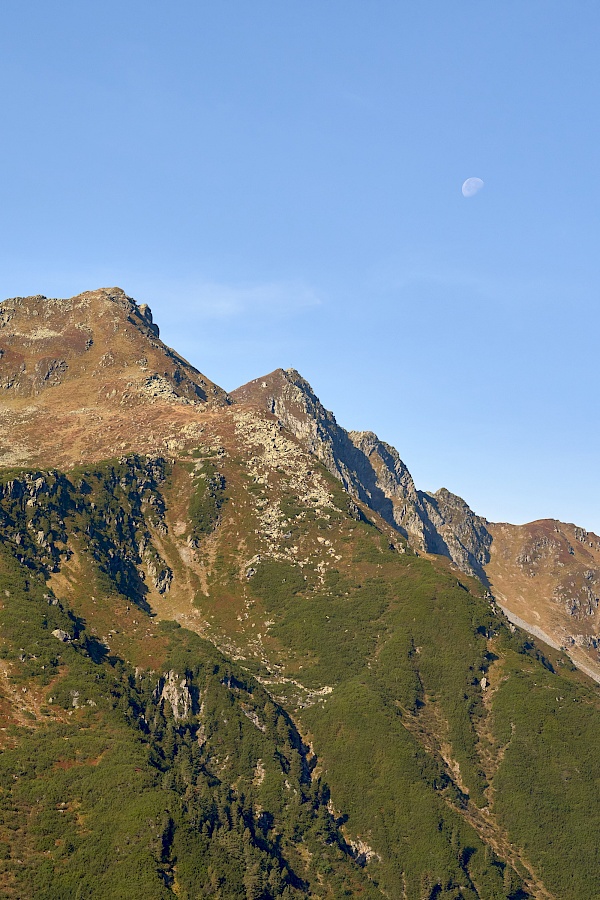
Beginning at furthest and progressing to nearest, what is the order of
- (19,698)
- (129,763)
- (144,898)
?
(19,698) → (129,763) → (144,898)

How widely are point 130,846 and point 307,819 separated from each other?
55546 millimetres

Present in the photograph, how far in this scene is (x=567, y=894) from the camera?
19438cm

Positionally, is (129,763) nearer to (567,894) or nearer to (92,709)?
(92,709)

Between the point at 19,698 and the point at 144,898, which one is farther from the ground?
the point at 19,698

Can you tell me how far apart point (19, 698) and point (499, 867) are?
123 m

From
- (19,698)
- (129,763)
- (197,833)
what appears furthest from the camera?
(19,698)

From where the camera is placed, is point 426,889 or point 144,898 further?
point 426,889

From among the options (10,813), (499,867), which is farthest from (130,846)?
(499,867)

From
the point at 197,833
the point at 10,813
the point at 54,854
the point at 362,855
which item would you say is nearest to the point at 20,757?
the point at 10,813

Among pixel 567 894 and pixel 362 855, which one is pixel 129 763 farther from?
pixel 567 894

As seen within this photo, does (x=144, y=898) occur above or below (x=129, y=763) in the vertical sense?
below

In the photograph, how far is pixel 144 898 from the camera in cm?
14588

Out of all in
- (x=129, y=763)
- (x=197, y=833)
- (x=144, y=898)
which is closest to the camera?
(x=144, y=898)

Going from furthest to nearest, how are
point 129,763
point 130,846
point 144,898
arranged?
point 129,763, point 130,846, point 144,898
